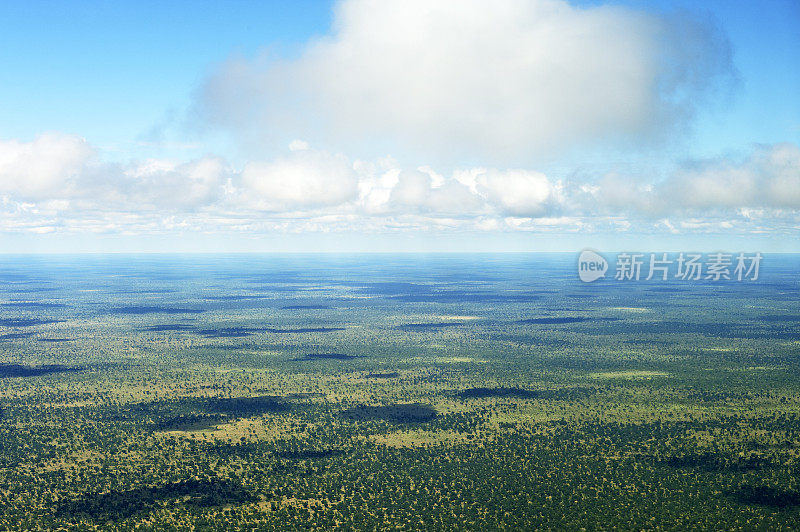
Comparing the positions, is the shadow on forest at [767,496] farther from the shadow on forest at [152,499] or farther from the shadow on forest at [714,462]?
the shadow on forest at [152,499]

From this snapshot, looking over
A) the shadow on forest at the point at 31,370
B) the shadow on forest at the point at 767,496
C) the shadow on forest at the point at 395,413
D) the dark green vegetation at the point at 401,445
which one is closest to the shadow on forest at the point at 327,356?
the dark green vegetation at the point at 401,445

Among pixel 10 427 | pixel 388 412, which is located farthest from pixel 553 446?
pixel 10 427

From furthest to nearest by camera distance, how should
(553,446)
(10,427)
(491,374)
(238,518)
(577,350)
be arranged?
1. (577,350)
2. (491,374)
3. (10,427)
4. (553,446)
5. (238,518)

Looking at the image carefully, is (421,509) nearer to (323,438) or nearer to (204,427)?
(323,438)

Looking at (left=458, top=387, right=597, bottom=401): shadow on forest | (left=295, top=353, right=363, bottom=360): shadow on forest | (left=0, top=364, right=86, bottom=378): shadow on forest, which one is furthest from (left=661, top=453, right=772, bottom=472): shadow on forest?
(left=0, top=364, right=86, bottom=378): shadow on forest

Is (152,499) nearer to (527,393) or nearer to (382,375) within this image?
(527,393)

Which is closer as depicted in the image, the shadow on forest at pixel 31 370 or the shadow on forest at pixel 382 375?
the shadow on forest at pixel 31 370

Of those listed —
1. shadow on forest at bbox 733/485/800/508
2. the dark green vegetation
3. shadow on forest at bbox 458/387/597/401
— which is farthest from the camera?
shadow on forest at bbox 458/387/597/401

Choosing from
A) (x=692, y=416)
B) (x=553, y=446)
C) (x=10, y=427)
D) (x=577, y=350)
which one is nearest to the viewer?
(x=553, y=446)

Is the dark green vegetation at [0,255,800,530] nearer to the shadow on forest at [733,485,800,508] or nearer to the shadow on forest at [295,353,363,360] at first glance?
the shadow on forest at [733,485,800,508]
